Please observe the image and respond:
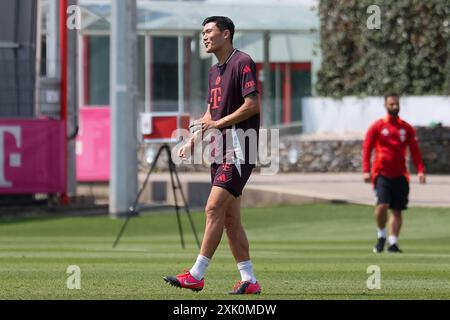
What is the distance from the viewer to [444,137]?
37281 millimetres

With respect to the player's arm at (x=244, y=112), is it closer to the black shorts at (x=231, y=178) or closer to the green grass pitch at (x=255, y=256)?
the black shorts at (x=231, y=178)

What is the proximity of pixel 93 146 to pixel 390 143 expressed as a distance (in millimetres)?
17040

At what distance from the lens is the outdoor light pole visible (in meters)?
27.9

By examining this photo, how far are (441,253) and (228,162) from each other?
26.4 feet

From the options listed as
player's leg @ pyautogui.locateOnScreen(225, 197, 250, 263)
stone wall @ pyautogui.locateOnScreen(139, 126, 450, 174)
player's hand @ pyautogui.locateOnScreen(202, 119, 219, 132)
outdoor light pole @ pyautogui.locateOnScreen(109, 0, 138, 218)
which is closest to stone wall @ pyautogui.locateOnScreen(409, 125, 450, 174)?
stone wall @ pyautogui.locateOnScreen(139, 126, 450, 174)

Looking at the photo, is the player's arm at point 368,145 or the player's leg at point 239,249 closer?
the player's leg at point 239,249

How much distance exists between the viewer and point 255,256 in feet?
59.5

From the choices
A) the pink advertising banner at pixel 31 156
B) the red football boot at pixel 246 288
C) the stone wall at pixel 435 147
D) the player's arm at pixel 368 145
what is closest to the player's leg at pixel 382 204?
the player's arm at pixel 368 145

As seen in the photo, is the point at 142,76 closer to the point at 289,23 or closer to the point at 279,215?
the point at 289,23

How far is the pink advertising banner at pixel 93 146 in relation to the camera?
35.4 m

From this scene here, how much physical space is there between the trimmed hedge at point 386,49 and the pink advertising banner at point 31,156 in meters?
13.3

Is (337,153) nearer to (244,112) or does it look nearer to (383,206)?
(383,206)

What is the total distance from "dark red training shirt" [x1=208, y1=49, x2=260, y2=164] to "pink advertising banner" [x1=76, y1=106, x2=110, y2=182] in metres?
23.6

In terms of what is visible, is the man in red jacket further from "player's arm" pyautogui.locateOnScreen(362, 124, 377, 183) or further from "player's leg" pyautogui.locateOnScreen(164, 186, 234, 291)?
"player's leg" pyautogui.locateOnScreen(164, 186, 234, 291)
